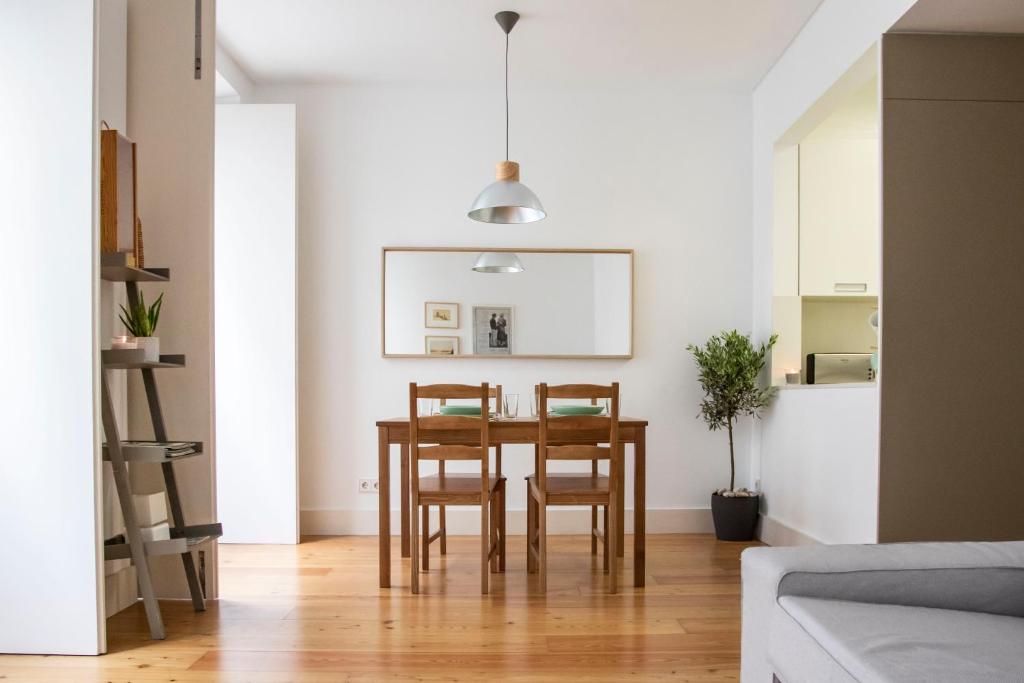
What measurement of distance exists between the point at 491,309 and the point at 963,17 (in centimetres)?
294

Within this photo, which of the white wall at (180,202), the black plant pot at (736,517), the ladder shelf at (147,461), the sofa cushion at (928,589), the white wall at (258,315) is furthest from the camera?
the black plant pot at (736,517)

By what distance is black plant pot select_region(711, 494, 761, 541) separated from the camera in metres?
5.01

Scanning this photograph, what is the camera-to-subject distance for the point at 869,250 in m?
4.92

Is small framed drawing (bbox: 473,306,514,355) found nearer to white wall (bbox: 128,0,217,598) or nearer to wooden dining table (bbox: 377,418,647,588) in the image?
wooden dining table (bbox: 377,418,647,588)

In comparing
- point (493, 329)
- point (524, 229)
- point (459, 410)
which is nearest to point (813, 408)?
point (459, 410)

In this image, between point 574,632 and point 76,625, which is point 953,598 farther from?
point 76,625

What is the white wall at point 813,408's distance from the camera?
3674 mm

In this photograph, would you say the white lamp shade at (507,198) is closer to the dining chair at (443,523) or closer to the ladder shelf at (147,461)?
the dining chair at (443,523)

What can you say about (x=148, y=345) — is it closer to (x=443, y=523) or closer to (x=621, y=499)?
(x=443, y=523)

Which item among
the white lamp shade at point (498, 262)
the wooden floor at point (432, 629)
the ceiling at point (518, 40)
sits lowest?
the wooden floor at point (432, 629)

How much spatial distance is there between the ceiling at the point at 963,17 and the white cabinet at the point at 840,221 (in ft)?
4.93

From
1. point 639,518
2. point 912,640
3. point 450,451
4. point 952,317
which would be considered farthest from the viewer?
point 639,518

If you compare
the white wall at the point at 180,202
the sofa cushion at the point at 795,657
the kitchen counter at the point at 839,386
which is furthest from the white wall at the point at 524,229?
the sofa cushion at the point at 795,657

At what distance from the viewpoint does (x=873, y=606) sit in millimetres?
1984
